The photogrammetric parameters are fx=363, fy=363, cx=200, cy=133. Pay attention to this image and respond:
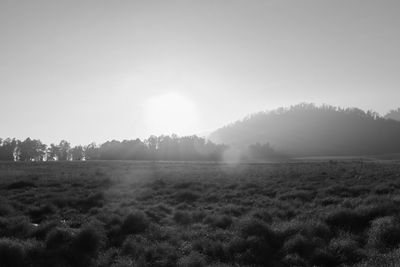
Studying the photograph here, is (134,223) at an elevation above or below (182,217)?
above

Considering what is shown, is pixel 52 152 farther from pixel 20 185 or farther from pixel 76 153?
pixel 20 185

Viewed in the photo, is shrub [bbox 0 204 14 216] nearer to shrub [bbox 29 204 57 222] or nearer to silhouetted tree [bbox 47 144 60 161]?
shrub [bbox 29 204 57 222]

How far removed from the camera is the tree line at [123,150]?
138500mm

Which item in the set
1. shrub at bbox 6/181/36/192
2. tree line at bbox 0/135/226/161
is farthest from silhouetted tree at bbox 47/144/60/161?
shrub at bbox 6/181/36/192

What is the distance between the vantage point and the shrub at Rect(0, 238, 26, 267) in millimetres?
11242

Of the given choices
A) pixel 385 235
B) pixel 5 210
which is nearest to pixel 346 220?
pixel 385 235

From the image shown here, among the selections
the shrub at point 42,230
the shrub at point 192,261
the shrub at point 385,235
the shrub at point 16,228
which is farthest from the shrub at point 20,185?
the shrub at point 385,235

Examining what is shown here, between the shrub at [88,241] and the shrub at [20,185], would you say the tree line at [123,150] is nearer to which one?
the shrub at [20,185]

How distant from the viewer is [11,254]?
11.5 meters

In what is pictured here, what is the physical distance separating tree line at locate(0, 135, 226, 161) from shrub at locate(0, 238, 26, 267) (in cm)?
12091

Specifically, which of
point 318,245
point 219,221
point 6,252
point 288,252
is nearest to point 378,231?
point 318,245

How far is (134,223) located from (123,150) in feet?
421

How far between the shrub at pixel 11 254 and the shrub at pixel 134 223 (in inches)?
169

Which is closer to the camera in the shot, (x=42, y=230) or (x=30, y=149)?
(x=42, y=230)
